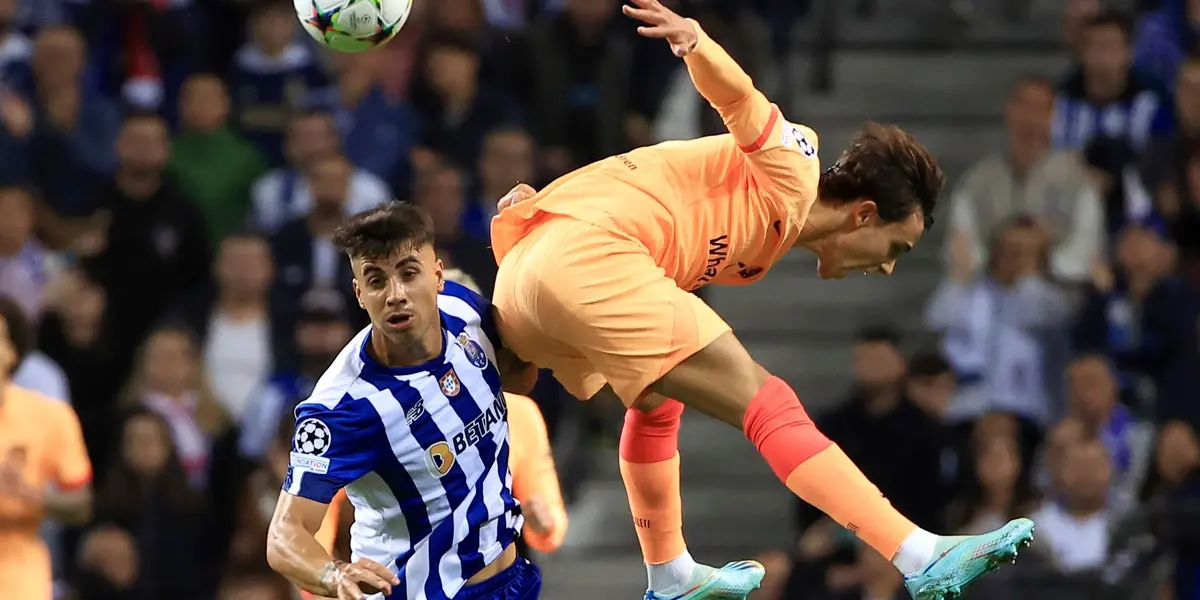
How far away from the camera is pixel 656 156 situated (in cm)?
566

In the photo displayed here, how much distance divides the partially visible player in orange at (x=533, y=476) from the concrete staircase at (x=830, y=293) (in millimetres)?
2576

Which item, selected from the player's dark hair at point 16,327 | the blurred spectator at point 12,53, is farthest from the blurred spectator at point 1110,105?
the blurred spectator at point 12,53

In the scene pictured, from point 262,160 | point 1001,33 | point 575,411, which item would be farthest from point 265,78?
point 1001,33

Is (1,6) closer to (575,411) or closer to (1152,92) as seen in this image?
(575,411)

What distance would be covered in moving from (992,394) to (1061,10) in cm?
259

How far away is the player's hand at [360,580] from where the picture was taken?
491 centimetres

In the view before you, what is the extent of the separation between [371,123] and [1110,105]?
11.6ft

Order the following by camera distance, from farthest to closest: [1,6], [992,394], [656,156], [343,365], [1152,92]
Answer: [1,6] < [1152,92] < [992,394] < [656,156] < [343,365]

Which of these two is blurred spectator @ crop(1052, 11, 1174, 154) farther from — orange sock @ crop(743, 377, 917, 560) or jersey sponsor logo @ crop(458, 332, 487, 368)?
jersey sponsor logo @ crop(458, 332, 487, 368)

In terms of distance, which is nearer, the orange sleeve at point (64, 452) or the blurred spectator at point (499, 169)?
the orange sleeve at point (64, 452)

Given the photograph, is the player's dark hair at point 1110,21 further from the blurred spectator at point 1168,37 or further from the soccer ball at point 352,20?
the soccer ball at point 352,20

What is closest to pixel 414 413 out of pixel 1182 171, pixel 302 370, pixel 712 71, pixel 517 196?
pixel 517 196

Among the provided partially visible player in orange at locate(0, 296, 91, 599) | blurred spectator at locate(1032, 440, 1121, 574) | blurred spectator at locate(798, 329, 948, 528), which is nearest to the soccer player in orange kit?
partially visible player in orange at locate(0, 296, 91, 599)

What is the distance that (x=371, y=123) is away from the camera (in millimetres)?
10289
